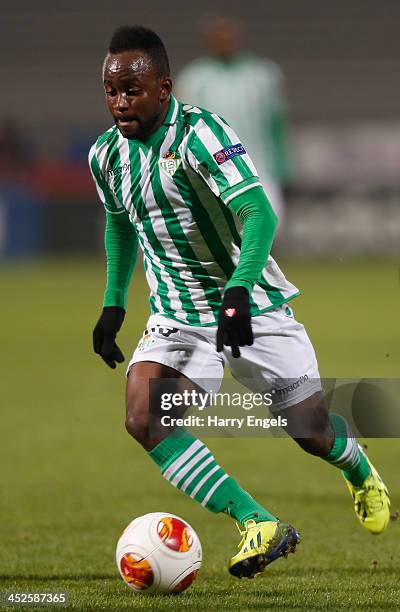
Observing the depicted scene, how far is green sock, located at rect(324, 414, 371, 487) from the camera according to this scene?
416 cm

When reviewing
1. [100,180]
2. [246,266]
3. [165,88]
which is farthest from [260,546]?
[165,88]

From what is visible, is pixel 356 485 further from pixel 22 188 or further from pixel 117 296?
pixel 22 188

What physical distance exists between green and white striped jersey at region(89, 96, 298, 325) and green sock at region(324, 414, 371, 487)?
1.59 ft

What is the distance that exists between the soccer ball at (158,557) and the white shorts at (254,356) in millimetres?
483

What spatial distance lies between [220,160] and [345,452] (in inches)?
44.4

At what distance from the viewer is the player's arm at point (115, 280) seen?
4.24 metres

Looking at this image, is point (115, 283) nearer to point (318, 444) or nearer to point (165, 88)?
point (165, 88)

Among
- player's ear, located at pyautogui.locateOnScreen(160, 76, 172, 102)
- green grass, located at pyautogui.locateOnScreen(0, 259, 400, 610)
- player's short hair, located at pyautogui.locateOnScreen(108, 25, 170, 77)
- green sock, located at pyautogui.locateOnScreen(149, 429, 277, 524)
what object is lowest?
green grass, located at pyautogui.locateOnScreen(0, 259, 400, 610)

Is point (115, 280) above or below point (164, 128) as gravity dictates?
below

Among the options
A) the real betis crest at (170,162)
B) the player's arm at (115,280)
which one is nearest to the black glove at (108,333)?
the player's arm at (115,280)

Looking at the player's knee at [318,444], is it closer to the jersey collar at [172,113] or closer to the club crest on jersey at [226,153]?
the club crest on jersey at [226,153]

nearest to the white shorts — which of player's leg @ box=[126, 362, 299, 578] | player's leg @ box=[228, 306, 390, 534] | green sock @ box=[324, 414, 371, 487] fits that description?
player's leg @ box=[228, 306, 390, 534]

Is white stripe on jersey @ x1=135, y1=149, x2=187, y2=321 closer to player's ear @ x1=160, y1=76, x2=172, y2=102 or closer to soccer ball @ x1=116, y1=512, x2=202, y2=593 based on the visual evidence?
player's ear @ x1=160, y1=76, x2=172, y2=102

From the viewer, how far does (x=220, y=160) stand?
12.2ft
